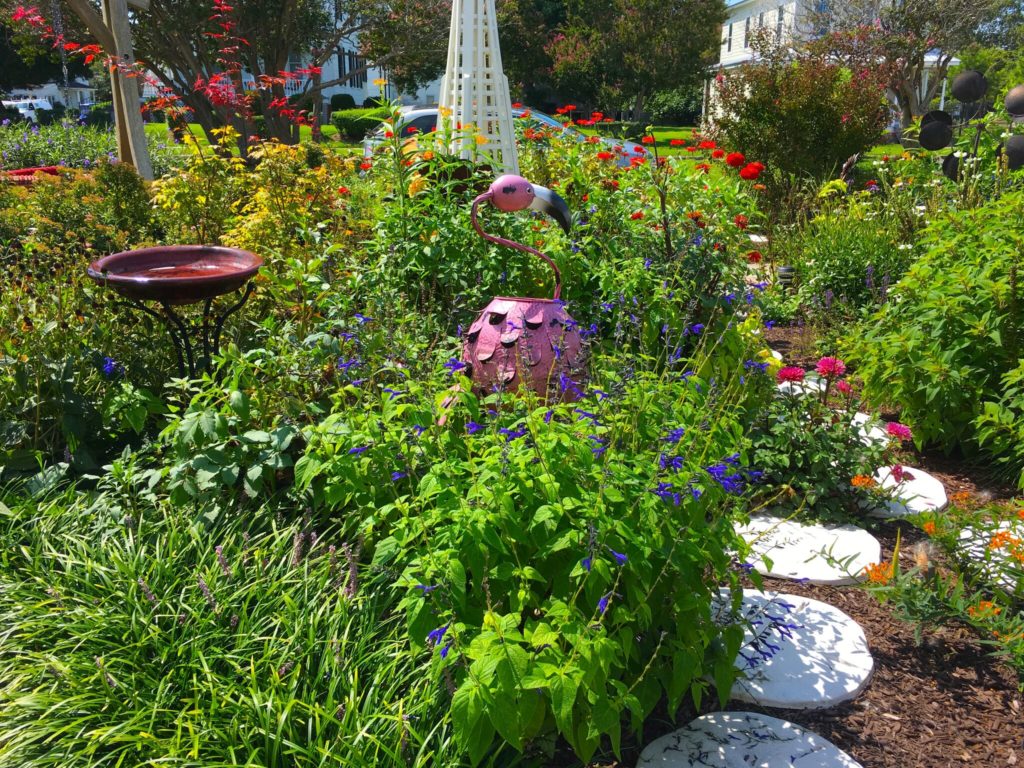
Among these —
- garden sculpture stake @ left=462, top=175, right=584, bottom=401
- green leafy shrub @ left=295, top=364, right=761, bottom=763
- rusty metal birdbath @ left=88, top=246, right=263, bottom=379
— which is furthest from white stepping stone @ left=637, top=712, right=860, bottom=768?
rusty metal birdbath @ left=88, top=246, right=263, bottom=379

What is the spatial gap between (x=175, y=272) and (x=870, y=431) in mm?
3626

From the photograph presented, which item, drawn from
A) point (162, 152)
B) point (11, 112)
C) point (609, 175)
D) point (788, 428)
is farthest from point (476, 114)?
point (11, 112)

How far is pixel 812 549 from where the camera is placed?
336 centimetres

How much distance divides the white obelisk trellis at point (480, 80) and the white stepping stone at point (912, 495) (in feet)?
12.5

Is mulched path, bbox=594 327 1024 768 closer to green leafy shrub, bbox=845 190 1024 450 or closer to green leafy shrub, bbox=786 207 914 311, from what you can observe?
green leafy shrub, bbox=845 190 1024 450

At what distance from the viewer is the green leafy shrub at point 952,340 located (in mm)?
3904

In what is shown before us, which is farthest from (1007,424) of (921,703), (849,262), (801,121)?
(801,121)

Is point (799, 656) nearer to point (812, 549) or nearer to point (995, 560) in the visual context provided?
point (812, 549)

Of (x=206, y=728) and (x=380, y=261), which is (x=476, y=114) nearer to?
(x=380, y=261)

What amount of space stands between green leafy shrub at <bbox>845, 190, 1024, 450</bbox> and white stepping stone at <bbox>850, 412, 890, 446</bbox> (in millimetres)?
158

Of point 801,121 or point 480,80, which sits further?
point 801,121

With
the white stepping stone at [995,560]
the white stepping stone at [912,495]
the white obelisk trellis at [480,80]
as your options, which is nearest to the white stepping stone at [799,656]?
the white stepping stone at [995,560]

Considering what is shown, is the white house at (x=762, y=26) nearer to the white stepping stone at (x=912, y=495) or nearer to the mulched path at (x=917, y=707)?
the white stepping stone at (x=912, y=495)

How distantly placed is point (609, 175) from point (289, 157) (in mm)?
2399
